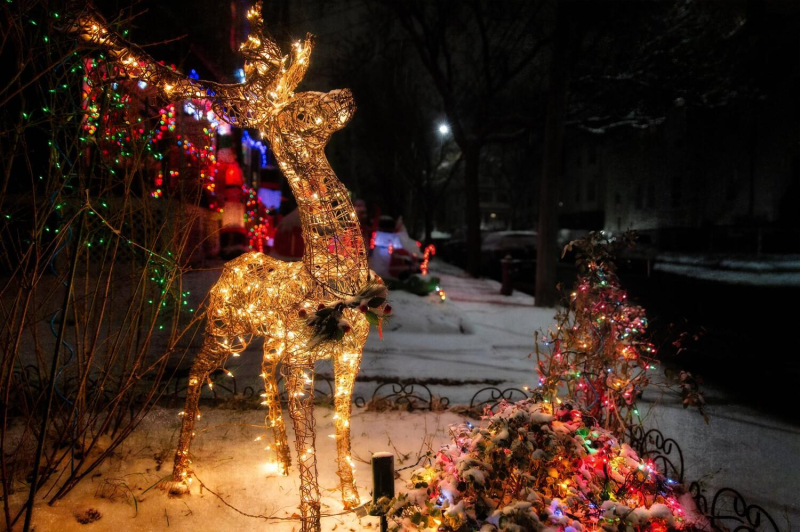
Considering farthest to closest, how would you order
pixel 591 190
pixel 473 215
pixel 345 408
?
pixel 591 190 < pixel 473 215 < pixel 345 408

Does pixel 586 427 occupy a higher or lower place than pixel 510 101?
lower

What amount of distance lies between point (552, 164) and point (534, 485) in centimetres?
932

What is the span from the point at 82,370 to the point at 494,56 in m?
15.4

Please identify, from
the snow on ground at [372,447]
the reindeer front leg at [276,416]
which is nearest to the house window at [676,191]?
the snow on ground at [372,447]

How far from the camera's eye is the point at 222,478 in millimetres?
3574

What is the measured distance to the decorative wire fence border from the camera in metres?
3.27

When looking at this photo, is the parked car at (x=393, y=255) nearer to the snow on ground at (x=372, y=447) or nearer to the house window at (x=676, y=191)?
the snow on ground at (x=372, y=447)

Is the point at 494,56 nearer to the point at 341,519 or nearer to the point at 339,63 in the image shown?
the point at 339,63

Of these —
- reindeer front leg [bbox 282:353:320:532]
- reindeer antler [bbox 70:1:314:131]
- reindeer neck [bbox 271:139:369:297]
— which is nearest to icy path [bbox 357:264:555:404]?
reindeer front leg [bbox 282:353:320:532]

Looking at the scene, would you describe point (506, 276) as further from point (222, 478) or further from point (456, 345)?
point (222, 478)

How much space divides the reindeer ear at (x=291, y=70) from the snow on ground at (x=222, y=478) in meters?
2.47

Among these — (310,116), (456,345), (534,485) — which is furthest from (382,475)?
(456,345)

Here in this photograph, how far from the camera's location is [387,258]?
1173 centimetres

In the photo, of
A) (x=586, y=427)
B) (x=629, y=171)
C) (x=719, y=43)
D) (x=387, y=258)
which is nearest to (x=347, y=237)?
(x=586, y=427)
